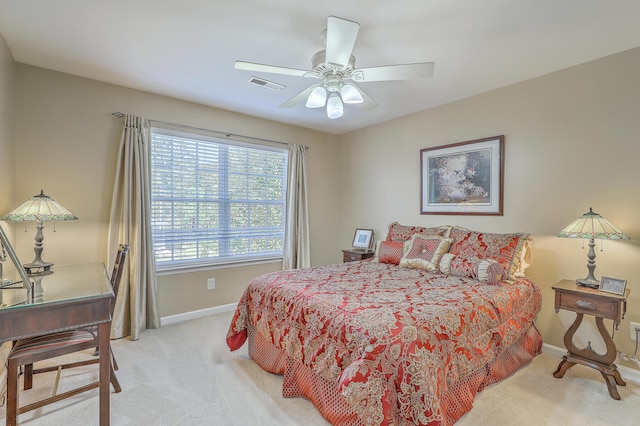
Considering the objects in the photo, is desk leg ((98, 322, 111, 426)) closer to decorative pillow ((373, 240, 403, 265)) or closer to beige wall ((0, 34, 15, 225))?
beige wall ((0, 34, 15, 225))

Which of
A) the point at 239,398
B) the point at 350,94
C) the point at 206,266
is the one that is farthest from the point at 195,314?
the point at 350,94

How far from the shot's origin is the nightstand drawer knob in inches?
87.6

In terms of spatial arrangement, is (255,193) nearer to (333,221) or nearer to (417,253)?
(333,221)

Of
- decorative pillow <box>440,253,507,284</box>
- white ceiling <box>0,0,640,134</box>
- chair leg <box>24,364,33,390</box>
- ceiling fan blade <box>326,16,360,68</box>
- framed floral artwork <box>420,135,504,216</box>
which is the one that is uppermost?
white ceiling <box>0,0,640,134</box>

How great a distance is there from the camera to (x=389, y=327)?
1.59 m

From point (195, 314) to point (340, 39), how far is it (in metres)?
3.32

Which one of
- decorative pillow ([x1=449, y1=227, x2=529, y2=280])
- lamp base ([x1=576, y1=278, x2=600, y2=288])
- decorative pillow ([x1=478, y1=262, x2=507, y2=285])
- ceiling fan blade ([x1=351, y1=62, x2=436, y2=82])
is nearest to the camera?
ceiling fan blade ([x1=351, y1=62, x2=436, y2=82])

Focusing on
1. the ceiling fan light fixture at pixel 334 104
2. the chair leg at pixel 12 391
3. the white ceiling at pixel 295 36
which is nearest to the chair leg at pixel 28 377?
the chair leg at pixel 12 391

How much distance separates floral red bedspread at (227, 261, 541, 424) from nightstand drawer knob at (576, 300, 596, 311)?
33 cm

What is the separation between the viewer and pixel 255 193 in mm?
4148

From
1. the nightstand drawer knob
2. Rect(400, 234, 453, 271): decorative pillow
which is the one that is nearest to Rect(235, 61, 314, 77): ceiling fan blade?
Rect(400, 234, 453, 271): decorative pillow

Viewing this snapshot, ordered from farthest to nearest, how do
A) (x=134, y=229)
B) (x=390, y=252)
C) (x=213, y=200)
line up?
(x=213, y=200) → (x=390, y=252) → (x=134, y=229)

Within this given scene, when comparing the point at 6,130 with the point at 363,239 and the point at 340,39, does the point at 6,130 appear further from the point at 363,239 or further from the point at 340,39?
the point at 363,239

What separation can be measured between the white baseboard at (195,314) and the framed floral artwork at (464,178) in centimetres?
279
